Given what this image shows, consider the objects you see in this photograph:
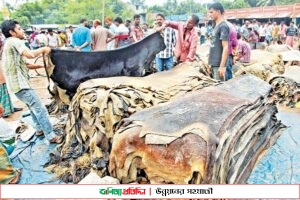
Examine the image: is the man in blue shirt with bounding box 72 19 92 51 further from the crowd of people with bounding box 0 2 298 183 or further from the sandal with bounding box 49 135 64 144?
the sandal with bounding box 49 135 64 144

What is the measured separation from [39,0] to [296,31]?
189 inches

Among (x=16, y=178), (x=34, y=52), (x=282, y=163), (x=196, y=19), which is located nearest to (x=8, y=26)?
(x=34, y=52)

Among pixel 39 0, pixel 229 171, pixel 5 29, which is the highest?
pixel 39 0

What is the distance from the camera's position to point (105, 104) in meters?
2.42

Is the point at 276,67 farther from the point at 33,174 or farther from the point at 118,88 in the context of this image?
the point at 33,174

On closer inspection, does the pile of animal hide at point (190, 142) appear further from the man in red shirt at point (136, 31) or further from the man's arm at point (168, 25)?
the man in red shirt at point (136, 31)

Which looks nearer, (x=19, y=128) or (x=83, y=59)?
(x=83, y=59)

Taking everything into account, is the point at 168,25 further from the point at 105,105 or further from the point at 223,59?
the point at 105,105

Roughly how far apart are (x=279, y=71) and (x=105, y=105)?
3840 mm

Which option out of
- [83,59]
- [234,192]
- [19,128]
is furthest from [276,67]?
[234,192]

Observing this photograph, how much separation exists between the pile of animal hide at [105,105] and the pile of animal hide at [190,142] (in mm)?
262

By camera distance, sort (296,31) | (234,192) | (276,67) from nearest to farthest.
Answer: (234,192) → (276,67) → (296,31)

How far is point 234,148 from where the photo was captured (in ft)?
6.73

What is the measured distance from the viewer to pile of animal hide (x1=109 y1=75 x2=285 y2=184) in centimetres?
173
